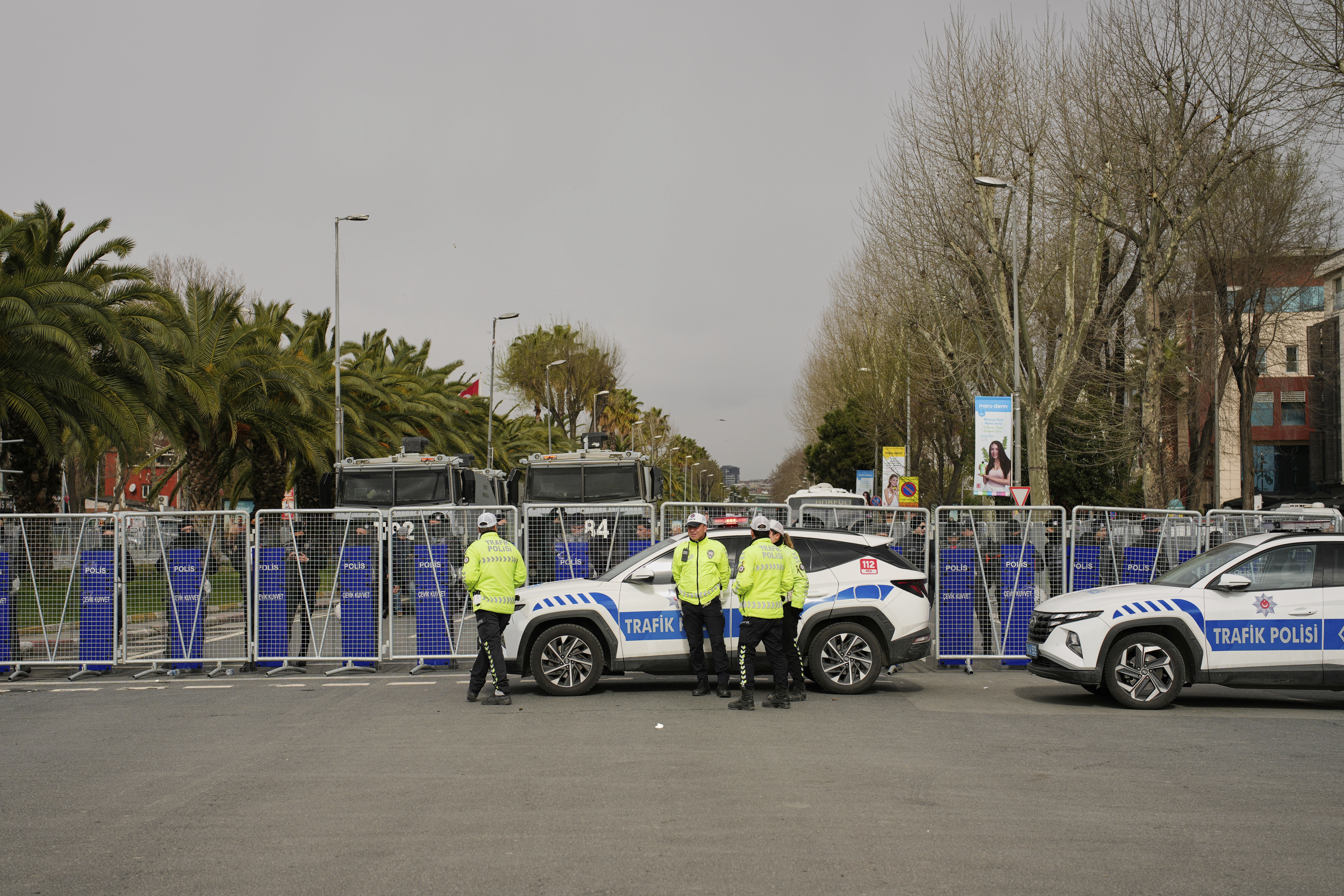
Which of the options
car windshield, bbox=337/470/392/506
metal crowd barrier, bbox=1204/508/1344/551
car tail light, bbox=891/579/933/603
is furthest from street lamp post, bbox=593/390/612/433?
car tail light, bbox=891/579/933/603

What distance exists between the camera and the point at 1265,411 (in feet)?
192

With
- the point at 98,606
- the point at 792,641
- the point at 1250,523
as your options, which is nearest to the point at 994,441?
the point at 1250,523

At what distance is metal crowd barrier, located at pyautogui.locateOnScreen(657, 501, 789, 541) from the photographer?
12.2 metres

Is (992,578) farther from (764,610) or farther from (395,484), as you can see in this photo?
(395,484)

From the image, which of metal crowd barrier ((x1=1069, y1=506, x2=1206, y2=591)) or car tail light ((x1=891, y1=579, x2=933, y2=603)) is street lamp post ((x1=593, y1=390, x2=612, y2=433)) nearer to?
metal crowd barrier ((x1=1069, y1=506, x2=1206, y2=591))

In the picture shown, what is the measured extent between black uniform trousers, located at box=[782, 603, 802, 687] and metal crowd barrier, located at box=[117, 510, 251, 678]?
655 centimetres

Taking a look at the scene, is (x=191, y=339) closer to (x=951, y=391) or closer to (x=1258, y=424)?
(x=951, y=391)

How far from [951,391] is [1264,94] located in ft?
50.9

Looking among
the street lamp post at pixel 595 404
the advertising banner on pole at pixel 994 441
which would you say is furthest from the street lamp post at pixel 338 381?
the street lamp post at pixel 595 404

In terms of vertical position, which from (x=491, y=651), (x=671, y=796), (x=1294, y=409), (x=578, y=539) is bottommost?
(x=671, y=796)

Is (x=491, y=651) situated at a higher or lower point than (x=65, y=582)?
lower

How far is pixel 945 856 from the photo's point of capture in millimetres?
5613

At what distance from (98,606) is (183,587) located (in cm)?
110

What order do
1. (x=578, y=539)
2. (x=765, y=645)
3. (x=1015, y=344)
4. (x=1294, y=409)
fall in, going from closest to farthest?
(x=765, y=645), (x=578, y=539), (x=1015, y=344), (x=1294, y=409)
